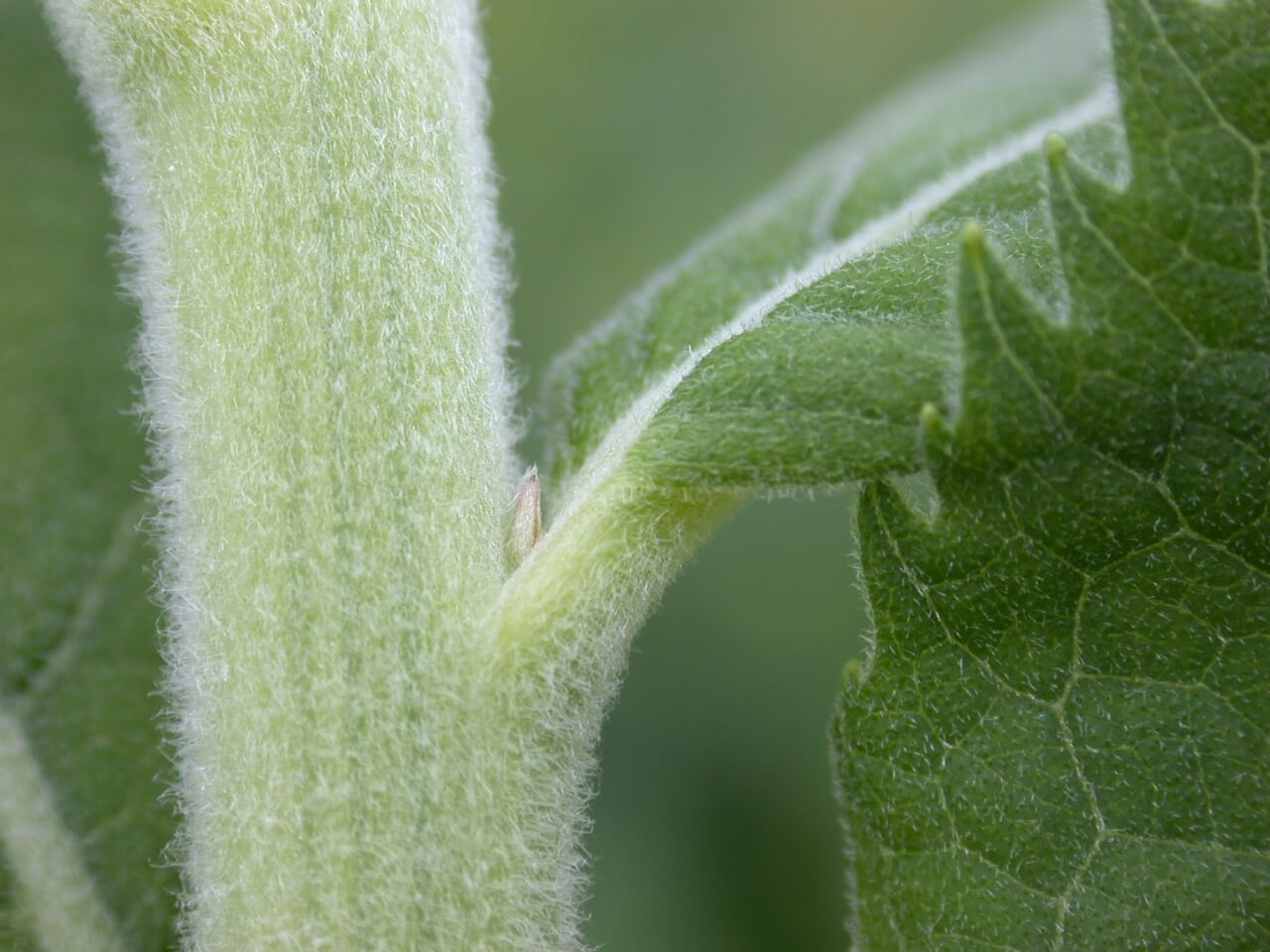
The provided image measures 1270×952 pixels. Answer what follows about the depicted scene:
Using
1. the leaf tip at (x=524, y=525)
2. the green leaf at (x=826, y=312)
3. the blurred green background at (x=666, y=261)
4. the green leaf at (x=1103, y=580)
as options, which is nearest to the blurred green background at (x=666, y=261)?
the blurred green background at (x=666, y=261)

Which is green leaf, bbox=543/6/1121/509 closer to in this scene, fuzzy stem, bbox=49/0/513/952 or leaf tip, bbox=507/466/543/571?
leaf tip, bbox=507/466/543/571

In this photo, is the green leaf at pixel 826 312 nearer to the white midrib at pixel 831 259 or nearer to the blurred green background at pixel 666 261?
the white midrib at pixel 831 259

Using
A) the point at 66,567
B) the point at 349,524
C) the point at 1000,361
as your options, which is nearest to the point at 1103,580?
the point at 1000,361

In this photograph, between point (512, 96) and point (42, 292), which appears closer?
point (42, 292)

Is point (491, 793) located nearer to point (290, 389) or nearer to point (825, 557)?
point (290, 389)

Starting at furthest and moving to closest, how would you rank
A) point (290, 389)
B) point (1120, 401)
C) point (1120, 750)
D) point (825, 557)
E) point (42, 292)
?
point (825, 557)
point (42, 292)
point (290, 389)
point (1120, 750)
point (1120, 401)

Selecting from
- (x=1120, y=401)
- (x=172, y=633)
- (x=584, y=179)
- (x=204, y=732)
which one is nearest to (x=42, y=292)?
(x=172, y=633)
